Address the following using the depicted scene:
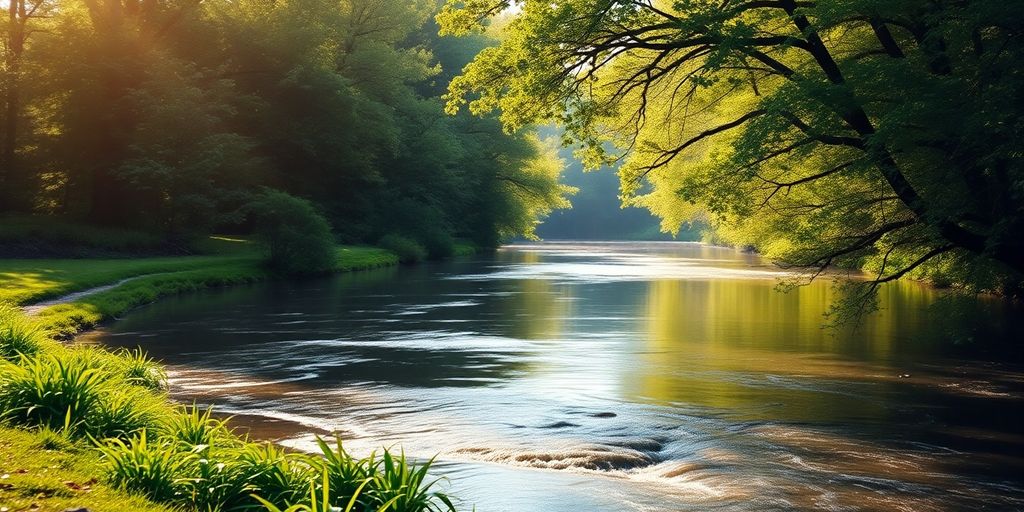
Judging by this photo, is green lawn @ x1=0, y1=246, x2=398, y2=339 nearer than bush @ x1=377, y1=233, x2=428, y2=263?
Yes

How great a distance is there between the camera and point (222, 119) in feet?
156

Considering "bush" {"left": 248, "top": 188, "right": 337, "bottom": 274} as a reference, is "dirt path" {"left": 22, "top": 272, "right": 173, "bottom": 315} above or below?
below

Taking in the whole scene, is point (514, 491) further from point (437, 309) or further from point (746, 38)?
point (437, 309)

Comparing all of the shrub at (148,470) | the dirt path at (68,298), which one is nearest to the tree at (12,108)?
the dirt path at (68,298)

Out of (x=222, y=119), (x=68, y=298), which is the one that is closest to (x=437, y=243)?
(x=222, y=119)

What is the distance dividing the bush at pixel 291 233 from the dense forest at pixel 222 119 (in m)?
0.19

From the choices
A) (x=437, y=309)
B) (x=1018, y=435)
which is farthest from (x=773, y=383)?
(x=437, y=309)

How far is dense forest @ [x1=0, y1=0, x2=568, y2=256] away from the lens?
41531mm

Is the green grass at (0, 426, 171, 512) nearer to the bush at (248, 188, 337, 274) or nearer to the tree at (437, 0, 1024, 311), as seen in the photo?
the tree at (437, 0, 1024, 311)

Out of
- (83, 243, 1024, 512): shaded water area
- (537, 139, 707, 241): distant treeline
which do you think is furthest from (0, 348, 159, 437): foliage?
(537, 139, 707, 241): distant treeline

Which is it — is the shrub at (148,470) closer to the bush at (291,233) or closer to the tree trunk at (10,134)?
the bush at (291,233)

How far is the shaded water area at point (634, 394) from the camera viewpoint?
31.7ft

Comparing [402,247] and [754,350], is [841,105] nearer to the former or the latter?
[754,350]

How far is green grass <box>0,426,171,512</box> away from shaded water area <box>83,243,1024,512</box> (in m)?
3.39
